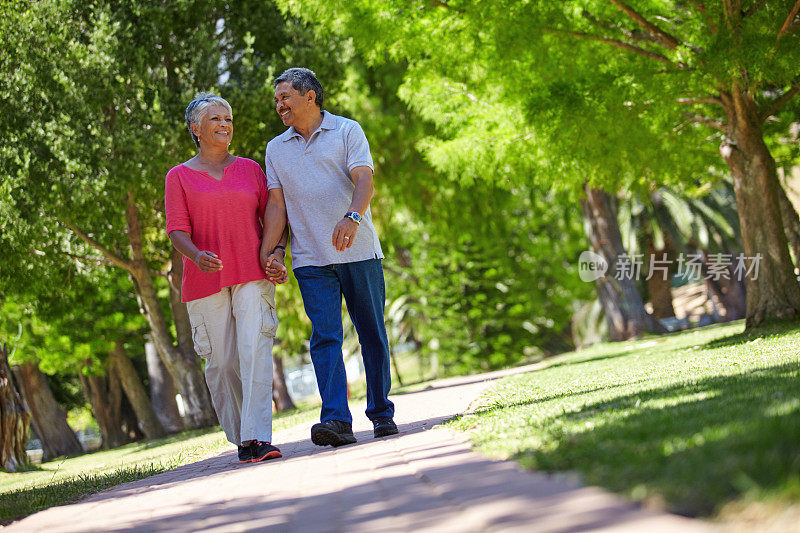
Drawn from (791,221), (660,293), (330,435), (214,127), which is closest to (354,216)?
(214,127)

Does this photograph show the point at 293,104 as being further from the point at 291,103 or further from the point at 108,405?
the point at 108,405

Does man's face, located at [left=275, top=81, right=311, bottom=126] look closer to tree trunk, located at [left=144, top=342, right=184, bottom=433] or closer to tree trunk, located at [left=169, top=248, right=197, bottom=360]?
tree trunk, located at [left=169, top=248, right=197, bottom=360]

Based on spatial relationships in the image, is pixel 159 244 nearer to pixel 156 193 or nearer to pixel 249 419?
pixel 156 193

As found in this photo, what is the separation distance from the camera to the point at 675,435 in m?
3.35

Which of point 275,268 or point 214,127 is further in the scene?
point 214,127

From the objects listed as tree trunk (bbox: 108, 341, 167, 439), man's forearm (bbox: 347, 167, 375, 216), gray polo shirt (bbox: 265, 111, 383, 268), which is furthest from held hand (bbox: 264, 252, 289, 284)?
tree trunk (bbox: 108, 341, 167, 439)

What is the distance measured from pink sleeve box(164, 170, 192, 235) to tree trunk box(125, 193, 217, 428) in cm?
1142

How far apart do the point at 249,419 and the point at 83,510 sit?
1.40 metres

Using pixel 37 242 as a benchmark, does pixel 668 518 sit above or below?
below

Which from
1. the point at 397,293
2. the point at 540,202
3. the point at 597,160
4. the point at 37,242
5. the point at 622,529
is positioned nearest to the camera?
the point at 622,529

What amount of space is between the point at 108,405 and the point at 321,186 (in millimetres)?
26227

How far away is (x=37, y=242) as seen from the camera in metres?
16.0

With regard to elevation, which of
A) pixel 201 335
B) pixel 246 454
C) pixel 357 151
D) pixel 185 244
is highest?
pixel 357 151

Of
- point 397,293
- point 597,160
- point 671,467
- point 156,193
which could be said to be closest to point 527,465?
point 671,467
